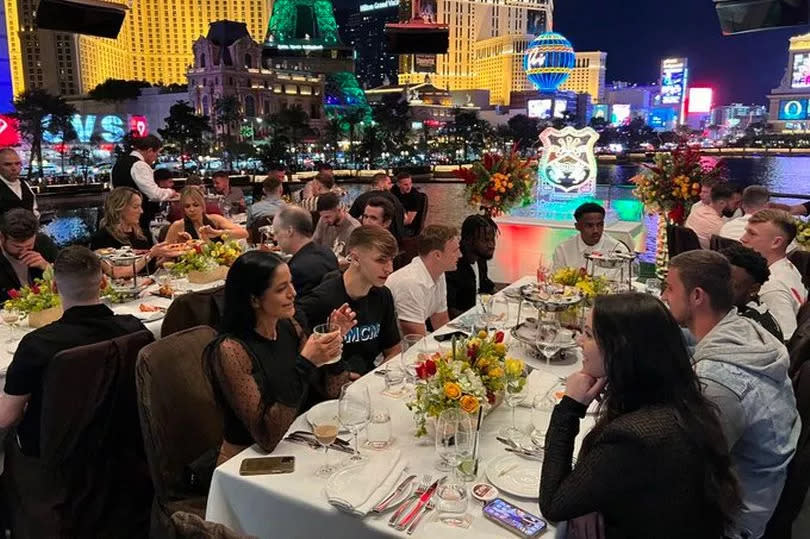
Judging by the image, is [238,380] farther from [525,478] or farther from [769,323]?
[769,323]

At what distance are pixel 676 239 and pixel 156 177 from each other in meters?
6.22

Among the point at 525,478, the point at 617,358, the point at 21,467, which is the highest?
the point at 617,358

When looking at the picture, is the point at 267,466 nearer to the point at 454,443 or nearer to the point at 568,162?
the point at 454,443

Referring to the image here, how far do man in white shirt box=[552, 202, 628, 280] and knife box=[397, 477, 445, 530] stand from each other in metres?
3.20

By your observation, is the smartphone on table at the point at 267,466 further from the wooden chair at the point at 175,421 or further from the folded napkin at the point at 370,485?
the wooden chair at the point at 175,421

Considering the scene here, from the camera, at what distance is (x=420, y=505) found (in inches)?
65.7

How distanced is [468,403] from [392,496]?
1.13 ft

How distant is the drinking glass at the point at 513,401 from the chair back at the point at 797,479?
0.95 meters

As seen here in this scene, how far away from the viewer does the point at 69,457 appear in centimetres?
236

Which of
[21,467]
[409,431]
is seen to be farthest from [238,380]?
[21,467]

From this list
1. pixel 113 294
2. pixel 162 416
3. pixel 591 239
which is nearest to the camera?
pixel 162 416

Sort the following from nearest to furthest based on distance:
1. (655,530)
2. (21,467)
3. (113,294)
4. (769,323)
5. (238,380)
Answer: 1. (655,530)
2. (238,380)
3. (21,467)
4. (769,323)
5. (113,294)

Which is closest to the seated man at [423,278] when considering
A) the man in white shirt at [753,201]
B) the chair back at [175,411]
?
the chair back at [175,411]

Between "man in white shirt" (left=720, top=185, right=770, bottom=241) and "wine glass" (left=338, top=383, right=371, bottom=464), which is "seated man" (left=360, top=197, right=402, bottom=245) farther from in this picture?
"wine glass" (left=338, top=383, right=371, bottom=464)
